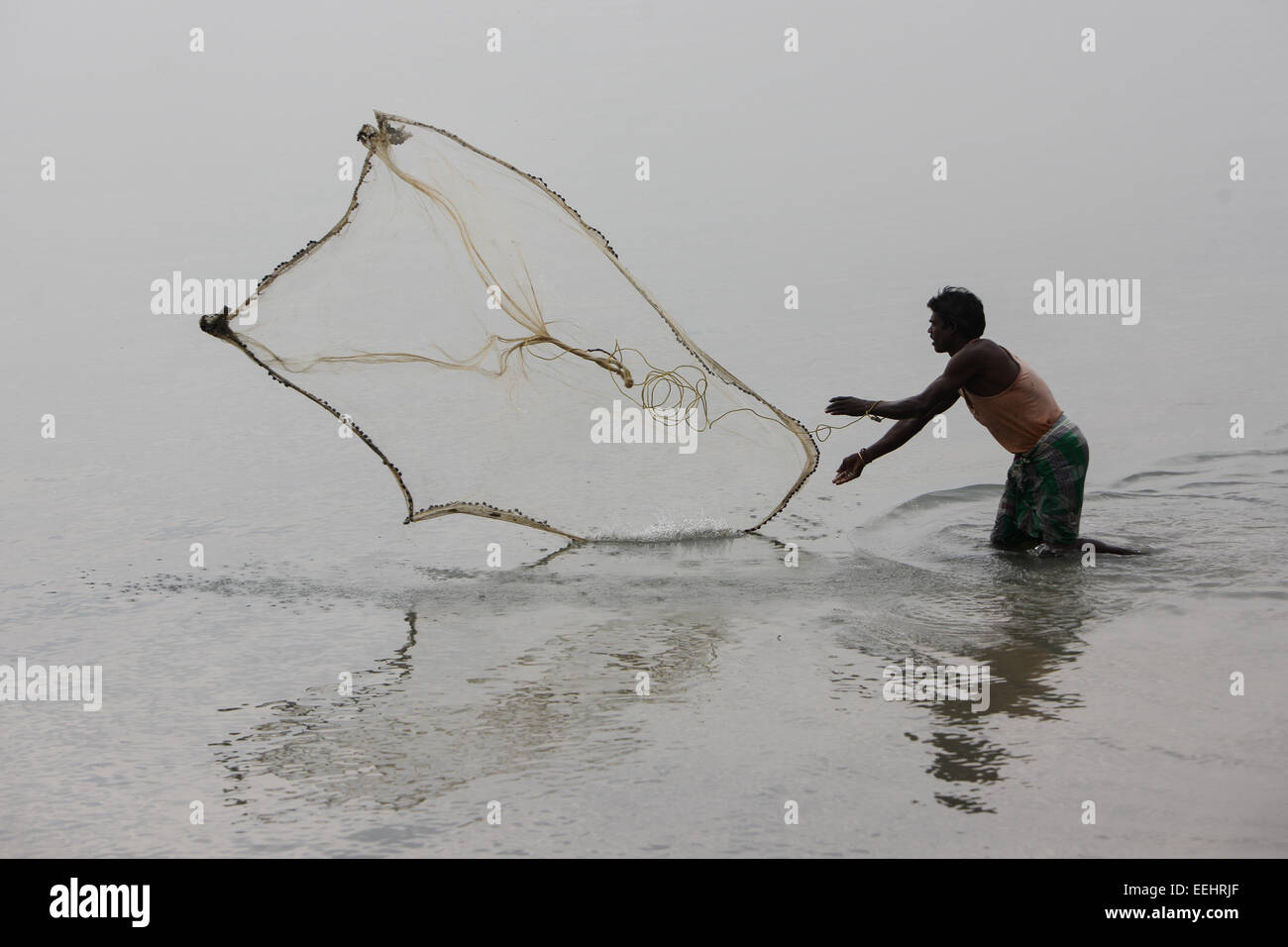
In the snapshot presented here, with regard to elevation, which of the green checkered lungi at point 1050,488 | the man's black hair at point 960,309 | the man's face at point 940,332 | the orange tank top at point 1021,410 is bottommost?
the green checkered lungi at point 1050,488

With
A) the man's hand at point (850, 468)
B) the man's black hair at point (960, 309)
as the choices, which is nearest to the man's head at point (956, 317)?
the man's black hair at point (960, 309)

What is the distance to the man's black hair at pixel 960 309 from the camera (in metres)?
6.06

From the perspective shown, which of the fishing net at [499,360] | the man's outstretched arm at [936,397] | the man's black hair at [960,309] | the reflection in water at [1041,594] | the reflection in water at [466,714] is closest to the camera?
the reflection in water at [466,714]

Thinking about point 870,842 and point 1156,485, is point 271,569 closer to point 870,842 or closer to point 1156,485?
point 870,842

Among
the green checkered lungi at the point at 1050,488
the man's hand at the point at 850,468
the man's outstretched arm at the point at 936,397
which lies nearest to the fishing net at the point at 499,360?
the man's hand at the point at 850,468

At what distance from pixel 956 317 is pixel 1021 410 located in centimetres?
53

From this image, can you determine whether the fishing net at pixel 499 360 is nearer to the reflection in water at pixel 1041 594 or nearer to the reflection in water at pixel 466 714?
the reflection in water at pixel 466 714

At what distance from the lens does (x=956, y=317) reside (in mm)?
6070

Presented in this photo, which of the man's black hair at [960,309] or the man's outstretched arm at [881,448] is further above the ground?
the man's black hair at [960,309]

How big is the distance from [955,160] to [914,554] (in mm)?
8494

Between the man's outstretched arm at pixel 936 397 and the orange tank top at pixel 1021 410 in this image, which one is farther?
the orange tank top at pixel 1021 410

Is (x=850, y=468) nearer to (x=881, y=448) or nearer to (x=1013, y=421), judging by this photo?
(x=881, y=448)

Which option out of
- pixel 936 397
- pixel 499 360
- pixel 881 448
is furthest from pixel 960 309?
pixel 499 360

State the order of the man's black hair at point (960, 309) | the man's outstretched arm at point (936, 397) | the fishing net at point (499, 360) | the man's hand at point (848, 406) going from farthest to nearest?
the man's black hair at point (960, 309) < the man's outstretched arm at point (936, 397) < the man's hand at point (848, 406) < the fishing net at point (499, 360)
